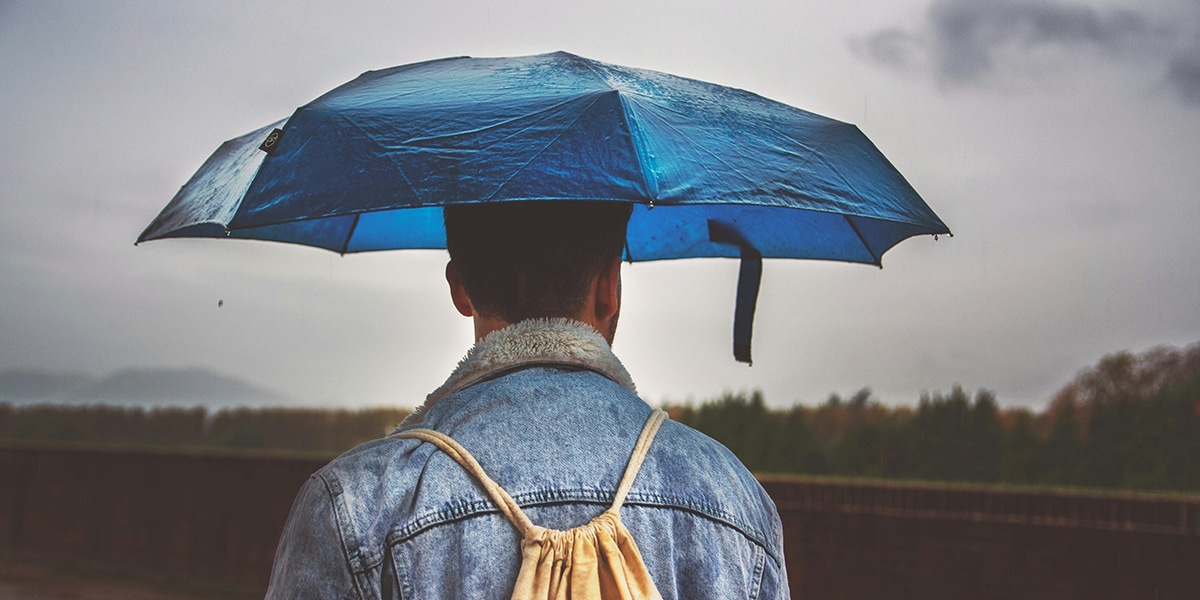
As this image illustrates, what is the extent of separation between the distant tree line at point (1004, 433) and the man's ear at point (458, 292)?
627 centimetres

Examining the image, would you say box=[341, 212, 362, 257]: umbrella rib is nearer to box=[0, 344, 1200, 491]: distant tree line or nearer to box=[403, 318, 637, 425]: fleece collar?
box=[403, 318, 637, 425]: fleece collar

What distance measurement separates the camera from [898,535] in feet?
19.7

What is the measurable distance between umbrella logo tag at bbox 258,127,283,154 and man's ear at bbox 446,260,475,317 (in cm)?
42

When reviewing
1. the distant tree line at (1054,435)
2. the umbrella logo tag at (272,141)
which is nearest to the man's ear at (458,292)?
the umbrella logo tag at (272,141)

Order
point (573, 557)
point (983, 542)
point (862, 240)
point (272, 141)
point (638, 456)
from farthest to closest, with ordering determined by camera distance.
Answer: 1. point (983, 542)
2. point (862, 240)
3. point (272, 141)
4. point (638, 456)
5. point (573, 557)

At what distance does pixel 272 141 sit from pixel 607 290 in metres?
0.66

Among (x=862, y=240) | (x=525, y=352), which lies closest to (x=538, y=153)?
(x=525, y=352)

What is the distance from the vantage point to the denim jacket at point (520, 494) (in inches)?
51.0

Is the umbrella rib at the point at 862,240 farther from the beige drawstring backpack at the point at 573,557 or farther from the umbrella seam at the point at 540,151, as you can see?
the beige drawstring backpack at the point at 573,557

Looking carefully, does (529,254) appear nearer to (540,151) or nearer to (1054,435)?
(540,151)

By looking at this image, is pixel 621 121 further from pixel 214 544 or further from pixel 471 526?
pixel 214 544

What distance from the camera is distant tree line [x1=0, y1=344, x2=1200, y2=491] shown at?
6.80 m

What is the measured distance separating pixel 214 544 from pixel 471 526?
8.01 metres

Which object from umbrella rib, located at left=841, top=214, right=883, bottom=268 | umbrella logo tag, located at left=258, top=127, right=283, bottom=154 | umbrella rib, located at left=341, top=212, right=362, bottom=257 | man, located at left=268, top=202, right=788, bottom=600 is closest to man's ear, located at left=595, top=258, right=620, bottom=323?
man, located at left=268, top=202, right=788, bottom=600
